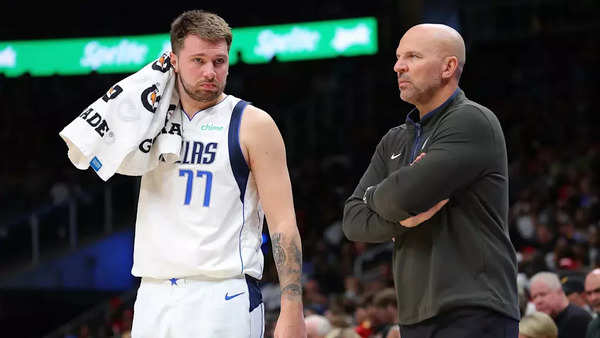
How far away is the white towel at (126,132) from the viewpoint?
339cm

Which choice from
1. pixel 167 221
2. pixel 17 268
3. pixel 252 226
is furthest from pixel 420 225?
pixel 17 268

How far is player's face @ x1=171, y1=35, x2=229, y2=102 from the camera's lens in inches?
135

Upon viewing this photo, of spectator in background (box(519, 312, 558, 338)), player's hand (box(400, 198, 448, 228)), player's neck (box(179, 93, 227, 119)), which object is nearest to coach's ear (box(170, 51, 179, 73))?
player's neck (box(179, 93, 227, 119))

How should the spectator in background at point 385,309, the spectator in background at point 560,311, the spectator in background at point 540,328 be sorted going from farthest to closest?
the spectator in background at point 385,309, the spectator in background at point 560,311, the spectator in background at point 540,328

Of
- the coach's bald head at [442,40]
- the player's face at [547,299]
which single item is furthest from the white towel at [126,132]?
the player's face at [547,299]

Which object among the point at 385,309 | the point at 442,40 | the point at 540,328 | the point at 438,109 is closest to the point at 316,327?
the point at 385,309

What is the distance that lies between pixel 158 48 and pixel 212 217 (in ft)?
50.8

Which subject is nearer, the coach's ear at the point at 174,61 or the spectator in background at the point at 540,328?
the coach's ear at the point at 174,61

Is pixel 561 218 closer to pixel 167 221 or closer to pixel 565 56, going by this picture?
pixel 565 56

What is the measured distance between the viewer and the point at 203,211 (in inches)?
134

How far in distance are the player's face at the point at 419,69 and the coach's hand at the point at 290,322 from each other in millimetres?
876

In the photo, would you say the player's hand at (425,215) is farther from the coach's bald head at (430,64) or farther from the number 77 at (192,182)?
the number 77 at (192,182)

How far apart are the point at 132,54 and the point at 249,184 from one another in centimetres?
1541

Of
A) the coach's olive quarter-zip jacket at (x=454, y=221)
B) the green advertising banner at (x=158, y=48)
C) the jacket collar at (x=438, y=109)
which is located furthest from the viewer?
the green advertising banner at (x=158, y=48)
